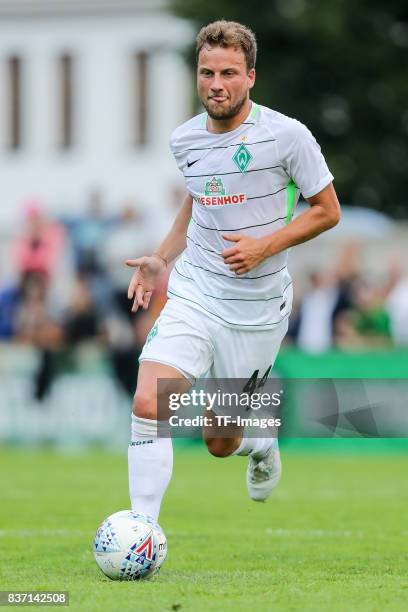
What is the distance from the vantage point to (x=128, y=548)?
27.4ft

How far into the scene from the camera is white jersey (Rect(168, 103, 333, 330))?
8.95m

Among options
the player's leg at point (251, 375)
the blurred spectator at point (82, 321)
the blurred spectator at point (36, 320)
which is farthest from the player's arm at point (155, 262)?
the blurred spectator at point (82, 321)

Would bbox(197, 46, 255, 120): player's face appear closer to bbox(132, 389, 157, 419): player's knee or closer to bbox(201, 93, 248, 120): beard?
bbox(201, 93, 248, 120): beard

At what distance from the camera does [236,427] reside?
9.79 metres

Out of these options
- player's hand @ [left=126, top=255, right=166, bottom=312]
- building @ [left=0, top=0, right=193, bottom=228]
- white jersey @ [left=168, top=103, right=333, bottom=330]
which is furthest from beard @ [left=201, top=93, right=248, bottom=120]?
building @ [left=0, top=0, right=193, bottom=228]

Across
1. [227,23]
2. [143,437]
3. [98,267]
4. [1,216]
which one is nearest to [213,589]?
[143,437]

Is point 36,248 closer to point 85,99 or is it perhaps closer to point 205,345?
point 205,345

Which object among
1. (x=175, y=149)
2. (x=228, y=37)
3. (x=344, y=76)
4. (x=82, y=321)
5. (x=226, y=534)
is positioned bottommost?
(x=344, y=76)

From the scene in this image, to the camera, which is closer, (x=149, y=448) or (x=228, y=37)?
(x=149, y=448)

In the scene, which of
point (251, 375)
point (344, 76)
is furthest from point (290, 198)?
point (344, 76)

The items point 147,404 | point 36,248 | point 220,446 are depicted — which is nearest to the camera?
point 147,404

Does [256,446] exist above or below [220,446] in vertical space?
below

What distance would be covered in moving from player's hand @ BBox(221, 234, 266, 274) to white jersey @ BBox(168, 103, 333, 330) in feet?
1.02

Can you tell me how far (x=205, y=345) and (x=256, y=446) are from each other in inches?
46.6
